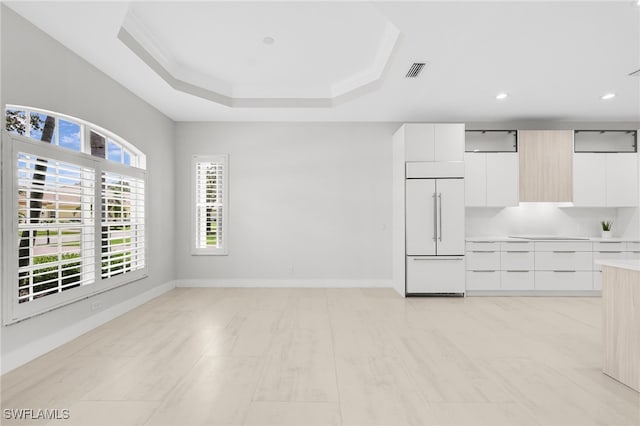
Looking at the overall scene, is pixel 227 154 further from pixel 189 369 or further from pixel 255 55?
pixel 189 369

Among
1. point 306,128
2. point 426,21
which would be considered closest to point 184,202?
point 306,128

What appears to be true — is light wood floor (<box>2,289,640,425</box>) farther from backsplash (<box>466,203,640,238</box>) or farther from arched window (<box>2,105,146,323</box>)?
backsplash (<box>466,203,640,238</box>)

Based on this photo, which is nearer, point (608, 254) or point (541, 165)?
point (608, 254)

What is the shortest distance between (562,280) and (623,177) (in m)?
1.92

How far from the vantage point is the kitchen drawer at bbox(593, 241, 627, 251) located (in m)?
5.14

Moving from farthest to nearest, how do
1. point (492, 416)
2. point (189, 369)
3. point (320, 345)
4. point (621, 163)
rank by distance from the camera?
point (621, 163)
point (320, 345)
point (189, 369)
point (492, 416)

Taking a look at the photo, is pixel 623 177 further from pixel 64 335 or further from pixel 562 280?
pixel 64 335

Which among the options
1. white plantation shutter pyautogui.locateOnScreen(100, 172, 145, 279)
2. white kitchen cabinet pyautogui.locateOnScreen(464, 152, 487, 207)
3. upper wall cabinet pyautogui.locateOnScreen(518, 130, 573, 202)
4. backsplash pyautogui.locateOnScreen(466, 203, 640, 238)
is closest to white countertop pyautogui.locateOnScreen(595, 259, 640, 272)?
white kitchen cabinet pyautogui.locateOnScreen(464, 152, 487, 207)

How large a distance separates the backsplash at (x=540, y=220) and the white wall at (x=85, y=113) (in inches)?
195

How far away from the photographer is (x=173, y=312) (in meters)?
4.28

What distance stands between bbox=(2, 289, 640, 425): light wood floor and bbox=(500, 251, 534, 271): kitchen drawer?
3.10ft

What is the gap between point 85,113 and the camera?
140 inches

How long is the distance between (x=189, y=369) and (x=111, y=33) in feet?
9.52

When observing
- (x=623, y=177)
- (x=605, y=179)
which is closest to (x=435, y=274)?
(x=605, y=179)
